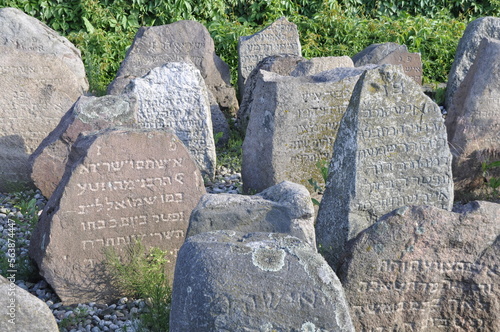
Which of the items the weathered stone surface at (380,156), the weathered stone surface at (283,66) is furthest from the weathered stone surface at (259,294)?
the weathered stone surface at (283,66)

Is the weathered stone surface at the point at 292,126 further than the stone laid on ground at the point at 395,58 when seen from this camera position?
No

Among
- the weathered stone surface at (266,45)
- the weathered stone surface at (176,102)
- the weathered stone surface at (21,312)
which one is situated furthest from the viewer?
the weathered stone surface at (266,45)

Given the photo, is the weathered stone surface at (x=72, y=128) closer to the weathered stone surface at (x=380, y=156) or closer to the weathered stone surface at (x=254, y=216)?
the weathered stone surface at (x=254, y=216)

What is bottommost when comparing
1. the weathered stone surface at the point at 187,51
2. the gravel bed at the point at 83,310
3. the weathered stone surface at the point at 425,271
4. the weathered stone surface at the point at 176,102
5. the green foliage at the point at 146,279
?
the gravel bed at the point at 83,310

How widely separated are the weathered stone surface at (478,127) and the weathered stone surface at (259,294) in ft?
11.5

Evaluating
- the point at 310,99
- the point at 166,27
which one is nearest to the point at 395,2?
the point at 166,27

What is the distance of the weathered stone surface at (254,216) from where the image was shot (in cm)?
352

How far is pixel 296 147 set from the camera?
214 inches

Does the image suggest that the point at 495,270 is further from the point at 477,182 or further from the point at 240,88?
the point at 240,88

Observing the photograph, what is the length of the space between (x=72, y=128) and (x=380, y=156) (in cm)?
258

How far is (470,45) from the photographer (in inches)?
317

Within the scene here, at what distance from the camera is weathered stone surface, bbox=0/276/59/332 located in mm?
2840

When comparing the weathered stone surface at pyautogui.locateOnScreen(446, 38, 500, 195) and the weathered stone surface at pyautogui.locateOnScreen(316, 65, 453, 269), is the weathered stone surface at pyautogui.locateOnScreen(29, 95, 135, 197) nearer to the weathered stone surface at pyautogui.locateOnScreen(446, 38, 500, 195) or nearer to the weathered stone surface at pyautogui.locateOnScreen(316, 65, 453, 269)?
the weathered stone surface at pyautogui.locateOnScreen(316, 65, 453, 269)

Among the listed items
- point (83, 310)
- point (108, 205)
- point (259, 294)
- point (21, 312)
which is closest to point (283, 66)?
point (108, 205)
